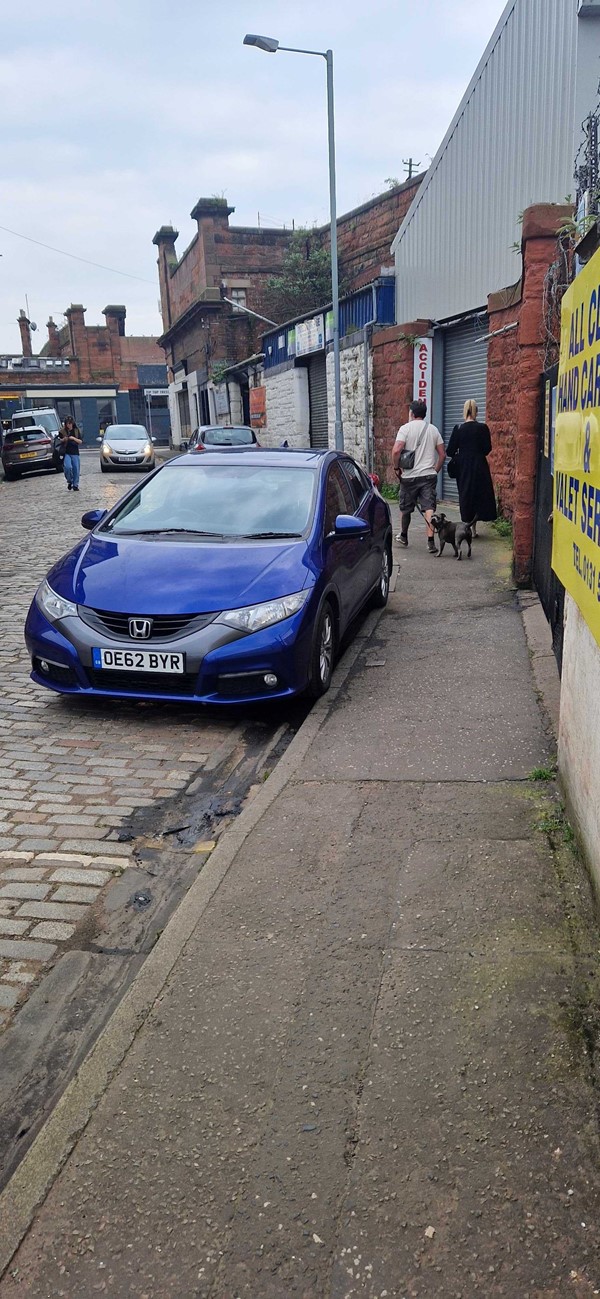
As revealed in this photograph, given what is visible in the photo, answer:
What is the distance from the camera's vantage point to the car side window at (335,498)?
690cm

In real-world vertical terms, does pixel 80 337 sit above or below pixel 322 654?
above

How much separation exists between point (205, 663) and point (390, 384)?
14.8 metres

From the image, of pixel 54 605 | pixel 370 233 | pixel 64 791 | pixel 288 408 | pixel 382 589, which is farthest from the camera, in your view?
pixel 370 233

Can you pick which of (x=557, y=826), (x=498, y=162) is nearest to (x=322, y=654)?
(x=557, y=826)

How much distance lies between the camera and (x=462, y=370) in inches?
654

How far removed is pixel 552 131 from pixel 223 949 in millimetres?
12512

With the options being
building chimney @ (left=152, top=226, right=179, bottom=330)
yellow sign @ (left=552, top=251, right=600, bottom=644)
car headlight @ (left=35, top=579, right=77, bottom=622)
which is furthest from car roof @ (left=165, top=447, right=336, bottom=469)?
building chimney @ (left=152, top=226, right=179, bottom=330)

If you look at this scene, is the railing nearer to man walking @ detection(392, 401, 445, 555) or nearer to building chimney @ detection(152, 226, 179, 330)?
building chimney @ detection(152, 226, 179, 330)

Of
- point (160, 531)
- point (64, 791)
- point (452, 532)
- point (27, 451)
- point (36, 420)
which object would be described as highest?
point (36, 420)

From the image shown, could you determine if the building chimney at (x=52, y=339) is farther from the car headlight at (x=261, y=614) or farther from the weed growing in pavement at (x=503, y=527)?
the car headlight at (x=261, y=614)

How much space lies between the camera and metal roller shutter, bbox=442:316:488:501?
620 inches

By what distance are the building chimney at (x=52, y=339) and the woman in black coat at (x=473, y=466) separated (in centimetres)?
6844

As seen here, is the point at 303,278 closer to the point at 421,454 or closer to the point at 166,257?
the point at 166,257

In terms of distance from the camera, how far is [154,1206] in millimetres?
2283
